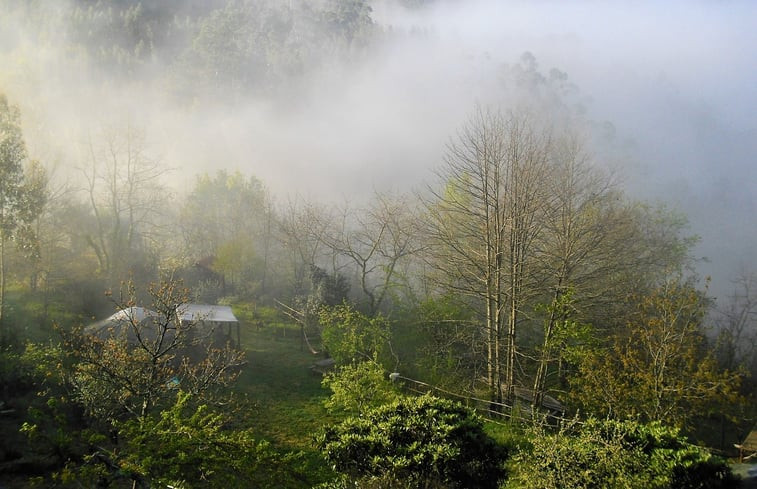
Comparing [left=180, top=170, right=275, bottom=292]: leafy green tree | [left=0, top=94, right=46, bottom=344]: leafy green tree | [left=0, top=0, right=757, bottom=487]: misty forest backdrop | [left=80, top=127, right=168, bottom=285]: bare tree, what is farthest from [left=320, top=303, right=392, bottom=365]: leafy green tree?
[left=80, top=127, right=168, bottom=285]: bare tree

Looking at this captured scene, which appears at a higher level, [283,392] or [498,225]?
[498,225]

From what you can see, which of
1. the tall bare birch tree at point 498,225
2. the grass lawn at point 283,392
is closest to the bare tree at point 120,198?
the grass lawn at point 283,392

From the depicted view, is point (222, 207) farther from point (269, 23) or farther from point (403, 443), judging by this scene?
point (269, 23)

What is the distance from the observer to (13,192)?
19.0m

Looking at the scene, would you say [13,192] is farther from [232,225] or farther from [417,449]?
[232,225]

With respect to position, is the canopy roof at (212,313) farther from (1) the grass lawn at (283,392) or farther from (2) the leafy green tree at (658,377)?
(2) the leafy green tree at (658,377)

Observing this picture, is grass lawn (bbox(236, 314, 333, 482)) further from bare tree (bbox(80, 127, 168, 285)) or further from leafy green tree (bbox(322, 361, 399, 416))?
bare tree (bbox(80, 127, 168, 285))

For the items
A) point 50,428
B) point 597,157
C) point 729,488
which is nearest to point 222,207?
point 50,428

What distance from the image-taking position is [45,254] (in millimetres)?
25656

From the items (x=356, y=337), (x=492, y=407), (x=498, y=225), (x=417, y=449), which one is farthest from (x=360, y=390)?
(x=498, y=225)

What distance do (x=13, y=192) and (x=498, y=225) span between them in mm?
18158

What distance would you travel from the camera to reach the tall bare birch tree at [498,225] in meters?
15.3

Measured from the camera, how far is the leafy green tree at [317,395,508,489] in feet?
27.9

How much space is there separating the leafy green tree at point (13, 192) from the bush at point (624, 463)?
18967 mm
